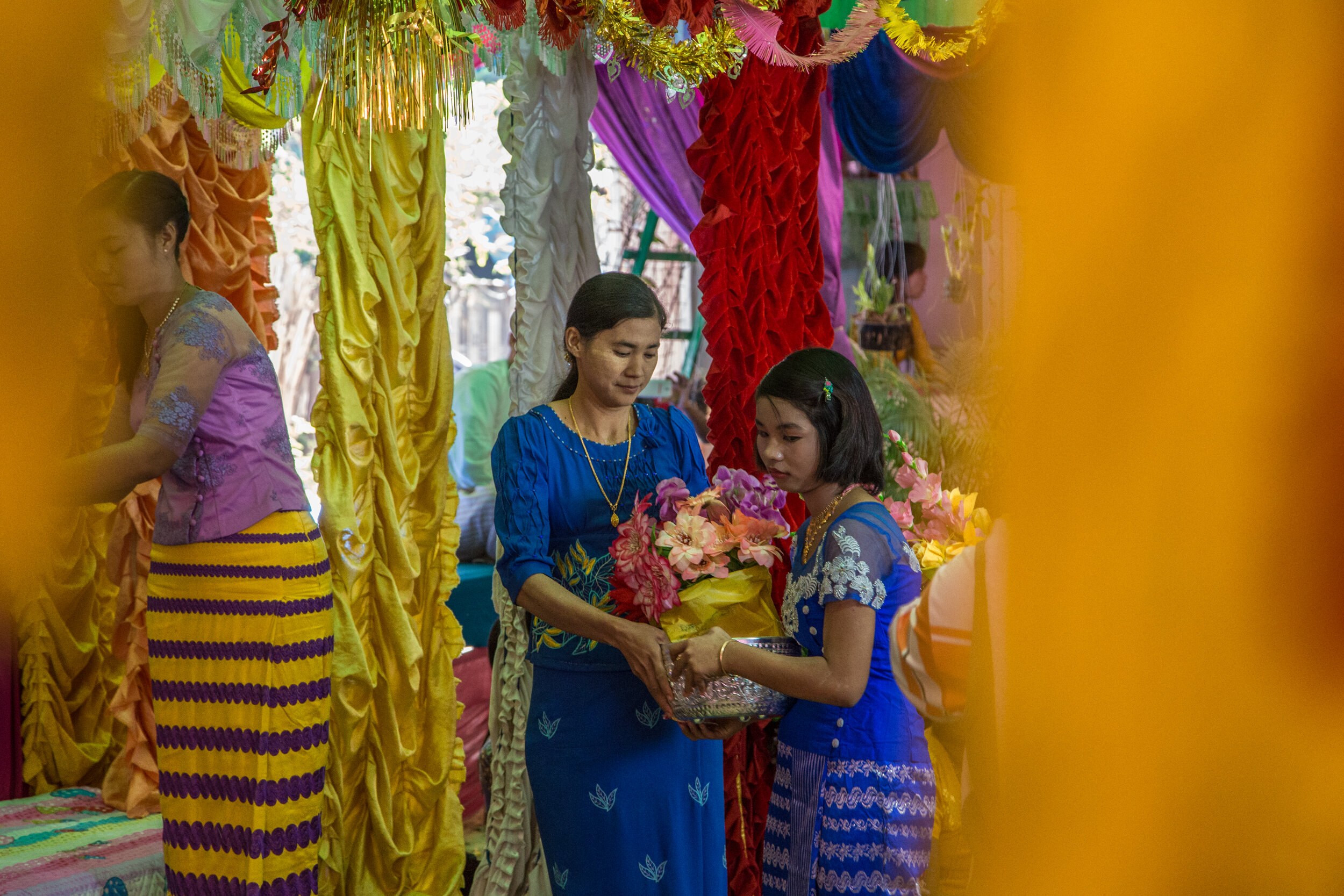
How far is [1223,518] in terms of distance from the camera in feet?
1.39

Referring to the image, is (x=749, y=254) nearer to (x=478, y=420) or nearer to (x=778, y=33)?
(x=778, y=33)

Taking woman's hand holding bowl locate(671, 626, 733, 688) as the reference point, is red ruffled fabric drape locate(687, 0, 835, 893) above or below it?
above

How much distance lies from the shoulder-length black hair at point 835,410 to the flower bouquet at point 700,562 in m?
0.14

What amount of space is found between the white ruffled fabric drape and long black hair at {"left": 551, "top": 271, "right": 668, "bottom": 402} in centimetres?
96

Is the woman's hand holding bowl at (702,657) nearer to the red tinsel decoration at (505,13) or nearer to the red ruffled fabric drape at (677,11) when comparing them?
the red ruffled fabric drape at (677,11)

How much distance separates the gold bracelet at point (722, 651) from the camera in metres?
1.70

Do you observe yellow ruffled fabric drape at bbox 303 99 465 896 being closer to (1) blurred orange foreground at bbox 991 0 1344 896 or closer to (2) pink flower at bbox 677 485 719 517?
(2) pink flower at bbox 677 485 719 517

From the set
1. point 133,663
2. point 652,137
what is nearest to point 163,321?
point 133,663

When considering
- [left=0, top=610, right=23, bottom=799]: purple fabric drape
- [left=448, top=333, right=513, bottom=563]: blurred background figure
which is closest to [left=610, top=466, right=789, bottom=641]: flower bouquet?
[left=0, top=610, right=23, bottom=799]: purple fabric drape

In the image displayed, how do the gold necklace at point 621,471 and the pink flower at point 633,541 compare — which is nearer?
the pink flower at point 633,541

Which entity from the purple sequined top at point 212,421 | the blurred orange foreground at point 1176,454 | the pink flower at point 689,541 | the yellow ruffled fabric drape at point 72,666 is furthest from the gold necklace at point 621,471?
the yellow ruffled fabric drape at point 72,666

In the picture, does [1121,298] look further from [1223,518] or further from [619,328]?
[619,328]

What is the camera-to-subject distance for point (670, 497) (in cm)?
194

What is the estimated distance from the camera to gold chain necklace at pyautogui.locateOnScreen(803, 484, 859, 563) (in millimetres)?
1780
